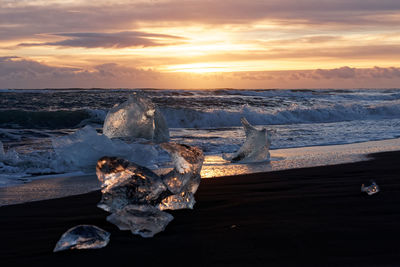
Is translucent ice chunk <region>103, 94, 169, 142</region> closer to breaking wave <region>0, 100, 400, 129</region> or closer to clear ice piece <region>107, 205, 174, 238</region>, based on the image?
clear ice piece <region>107, 205, 174, 238</region>

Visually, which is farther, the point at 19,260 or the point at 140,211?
the point at 140,211

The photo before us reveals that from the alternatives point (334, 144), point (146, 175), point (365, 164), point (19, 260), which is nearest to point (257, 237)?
point (146, 175)

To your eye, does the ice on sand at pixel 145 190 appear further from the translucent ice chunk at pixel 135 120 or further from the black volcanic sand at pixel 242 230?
the translucent ice chunk at pixel 135 120

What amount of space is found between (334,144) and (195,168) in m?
6.20

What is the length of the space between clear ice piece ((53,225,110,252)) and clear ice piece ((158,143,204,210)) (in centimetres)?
85

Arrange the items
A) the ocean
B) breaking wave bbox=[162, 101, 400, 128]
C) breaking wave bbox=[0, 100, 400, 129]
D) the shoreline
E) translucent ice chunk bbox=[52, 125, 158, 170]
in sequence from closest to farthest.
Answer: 1. the shoreline
2. translucent ice chunk bbox=[52, 125, 158, 170]
3. the ocean
4. breaking wave bbox=[0, 100, 400, 129]
5. breaking wave bbox=[162, 101, 400, 128]

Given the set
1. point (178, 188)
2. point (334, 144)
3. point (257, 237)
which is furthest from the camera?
point (334, 144)

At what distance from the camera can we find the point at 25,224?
3.14 metres

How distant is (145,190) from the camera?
121 inches

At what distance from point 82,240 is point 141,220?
442mm

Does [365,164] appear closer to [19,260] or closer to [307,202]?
[307,202]

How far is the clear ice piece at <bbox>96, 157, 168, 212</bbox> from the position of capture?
120 inches

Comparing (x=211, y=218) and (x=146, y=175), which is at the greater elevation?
(x=146, y=175)

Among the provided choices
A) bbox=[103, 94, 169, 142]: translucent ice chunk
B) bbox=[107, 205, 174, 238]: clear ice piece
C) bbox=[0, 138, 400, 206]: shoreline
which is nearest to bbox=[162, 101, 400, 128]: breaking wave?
bbox=[0, 138, 400, 206]: shoreline
